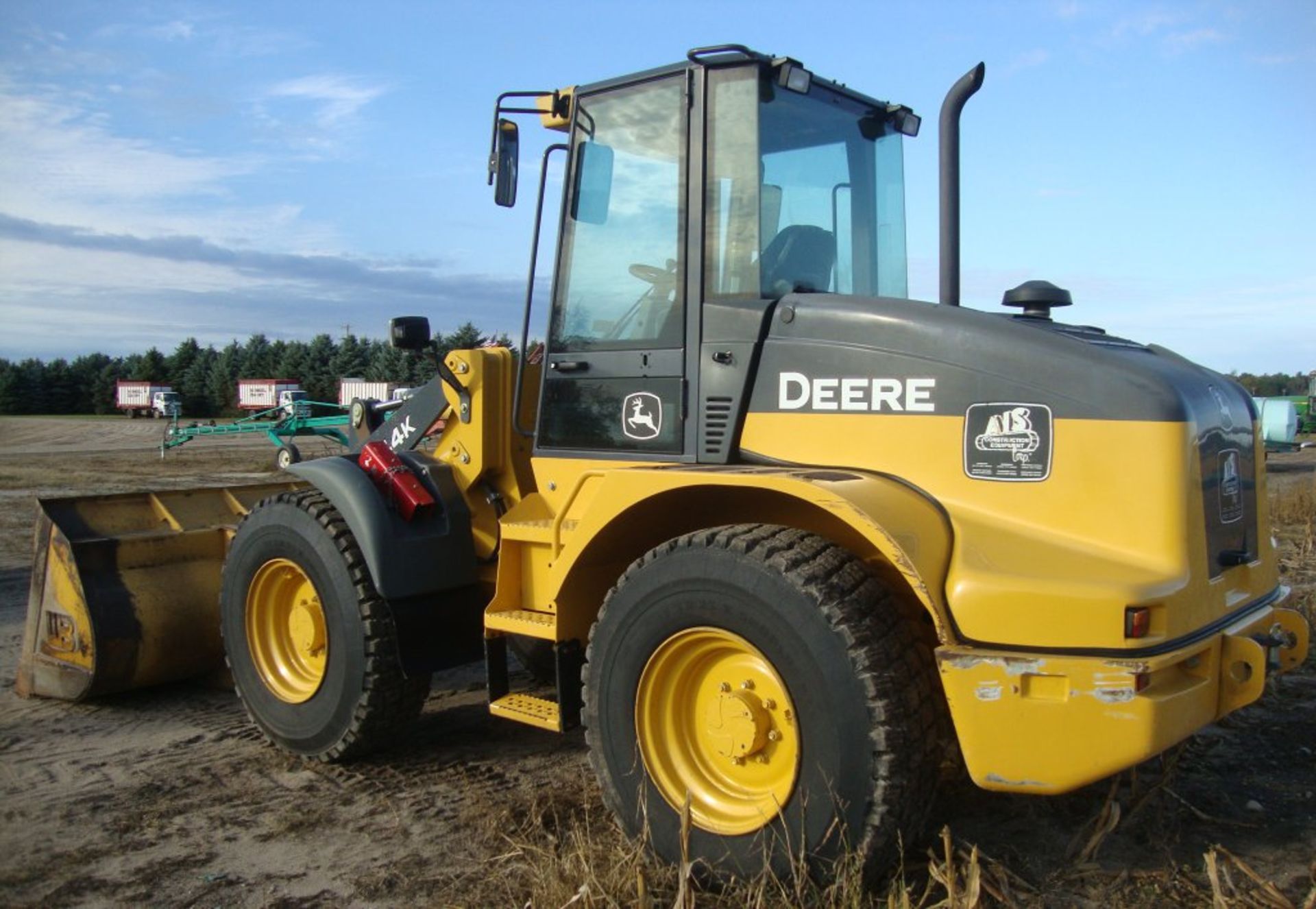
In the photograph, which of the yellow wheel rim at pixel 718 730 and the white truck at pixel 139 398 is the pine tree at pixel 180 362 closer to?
the white truck at pixel 139 398

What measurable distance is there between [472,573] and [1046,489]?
8.54ft

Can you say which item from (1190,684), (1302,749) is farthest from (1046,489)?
(1302,749)

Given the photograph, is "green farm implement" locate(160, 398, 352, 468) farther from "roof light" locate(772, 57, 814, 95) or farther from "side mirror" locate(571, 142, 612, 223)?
"roof light" locate(772, 57, 814, 95)

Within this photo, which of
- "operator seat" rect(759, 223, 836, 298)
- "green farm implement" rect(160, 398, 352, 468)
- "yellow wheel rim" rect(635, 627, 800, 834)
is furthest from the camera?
"green farm implement" rect(160, 398, 352, 468)

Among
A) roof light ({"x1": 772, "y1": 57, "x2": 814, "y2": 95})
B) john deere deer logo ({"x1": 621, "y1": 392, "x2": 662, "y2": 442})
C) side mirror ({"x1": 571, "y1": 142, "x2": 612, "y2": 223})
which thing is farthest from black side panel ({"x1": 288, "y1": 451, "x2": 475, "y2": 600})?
roof light ({"x1": 772, "y1": 57, "x2": 814, "y2": 95})

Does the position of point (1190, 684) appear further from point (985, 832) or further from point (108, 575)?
point (108, 575)

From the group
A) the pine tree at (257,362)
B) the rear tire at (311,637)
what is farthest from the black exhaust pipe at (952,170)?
the pine tree at (257,362)

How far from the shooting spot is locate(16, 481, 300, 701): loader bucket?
5566mm

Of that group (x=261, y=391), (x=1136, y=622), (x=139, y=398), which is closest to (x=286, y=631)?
(x=1136, y=622)

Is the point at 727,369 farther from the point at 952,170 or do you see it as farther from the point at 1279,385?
the point at 1279,385

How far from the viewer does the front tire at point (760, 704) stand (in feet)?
9.99

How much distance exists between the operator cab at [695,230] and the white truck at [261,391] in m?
51.0

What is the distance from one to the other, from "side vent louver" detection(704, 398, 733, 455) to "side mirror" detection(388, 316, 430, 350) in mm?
1547

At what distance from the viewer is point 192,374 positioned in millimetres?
60438
